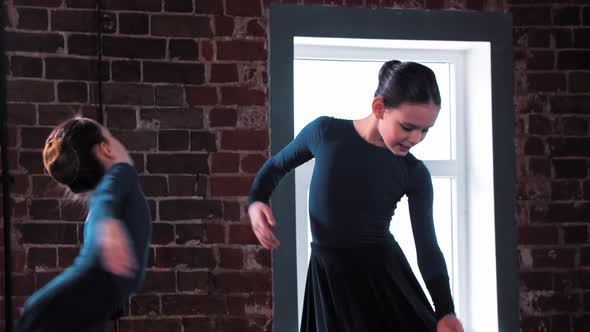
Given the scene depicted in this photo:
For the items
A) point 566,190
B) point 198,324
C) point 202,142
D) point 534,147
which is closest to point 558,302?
point 566,190

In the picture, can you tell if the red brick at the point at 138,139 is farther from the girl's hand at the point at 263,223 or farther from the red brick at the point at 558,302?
the red brick at the point at 558,302

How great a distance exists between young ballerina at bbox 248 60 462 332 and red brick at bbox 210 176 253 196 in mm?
551

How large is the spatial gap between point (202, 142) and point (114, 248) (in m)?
1.02

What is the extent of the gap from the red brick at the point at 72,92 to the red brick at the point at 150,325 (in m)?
0.77

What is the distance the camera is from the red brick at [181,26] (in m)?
2.60

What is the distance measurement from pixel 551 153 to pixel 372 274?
3.81 feet

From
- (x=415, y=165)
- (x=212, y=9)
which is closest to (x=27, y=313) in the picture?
(x=415, y=165)

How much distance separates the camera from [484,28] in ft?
9.08

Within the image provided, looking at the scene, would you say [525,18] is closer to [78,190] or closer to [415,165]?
[415,165]

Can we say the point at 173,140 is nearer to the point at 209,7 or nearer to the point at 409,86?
the point at 209,7

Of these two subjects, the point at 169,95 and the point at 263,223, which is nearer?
the point at 263,223

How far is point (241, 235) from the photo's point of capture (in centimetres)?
261

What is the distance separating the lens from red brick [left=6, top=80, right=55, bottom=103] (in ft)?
8.21

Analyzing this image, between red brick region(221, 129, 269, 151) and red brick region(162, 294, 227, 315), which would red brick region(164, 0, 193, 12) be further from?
red brick region(162, 294, 227, 315)
